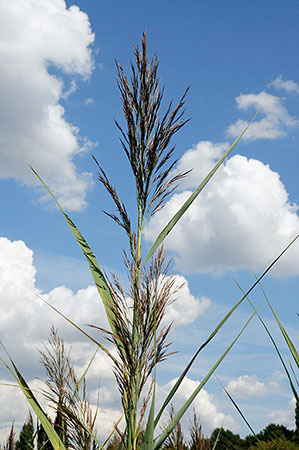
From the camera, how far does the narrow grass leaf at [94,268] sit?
1.75 metres

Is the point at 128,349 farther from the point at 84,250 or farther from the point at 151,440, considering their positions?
the point at 84,250

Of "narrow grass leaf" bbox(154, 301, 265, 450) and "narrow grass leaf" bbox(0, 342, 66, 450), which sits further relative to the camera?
"narrow grass leaf" bbox(0, 342, 66, 450)

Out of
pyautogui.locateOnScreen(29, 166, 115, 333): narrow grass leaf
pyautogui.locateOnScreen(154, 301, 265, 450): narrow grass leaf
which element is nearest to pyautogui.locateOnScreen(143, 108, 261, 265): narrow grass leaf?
pyautogui.locateOnScreen(29, 166, 115, 333): narrow grass leaf

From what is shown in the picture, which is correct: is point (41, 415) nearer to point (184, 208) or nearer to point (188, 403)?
point (188, 403)

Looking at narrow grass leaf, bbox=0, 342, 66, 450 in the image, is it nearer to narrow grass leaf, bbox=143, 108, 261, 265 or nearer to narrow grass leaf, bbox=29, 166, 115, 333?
narrow grass leaf, bbox=29, 166, 115, 333

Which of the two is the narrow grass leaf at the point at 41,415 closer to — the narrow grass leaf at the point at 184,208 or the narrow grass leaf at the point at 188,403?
the narrow grass leaf at the point at 188,403

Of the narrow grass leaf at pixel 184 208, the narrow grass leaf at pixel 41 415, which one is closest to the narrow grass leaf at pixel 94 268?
the narrow grass leaf at pixel 184 208

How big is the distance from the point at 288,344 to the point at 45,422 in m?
0.84

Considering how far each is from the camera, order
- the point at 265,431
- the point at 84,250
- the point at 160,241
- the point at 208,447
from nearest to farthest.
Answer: the point at 160,241
the point at 84,250
the point at 208,447
the point at 265,431

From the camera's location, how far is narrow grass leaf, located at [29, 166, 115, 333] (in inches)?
69.1

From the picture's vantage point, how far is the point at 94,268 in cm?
184

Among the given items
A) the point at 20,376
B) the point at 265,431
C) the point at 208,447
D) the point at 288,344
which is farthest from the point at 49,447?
the point at 265,431

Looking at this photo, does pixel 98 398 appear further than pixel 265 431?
No

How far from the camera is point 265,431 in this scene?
1973 cm
